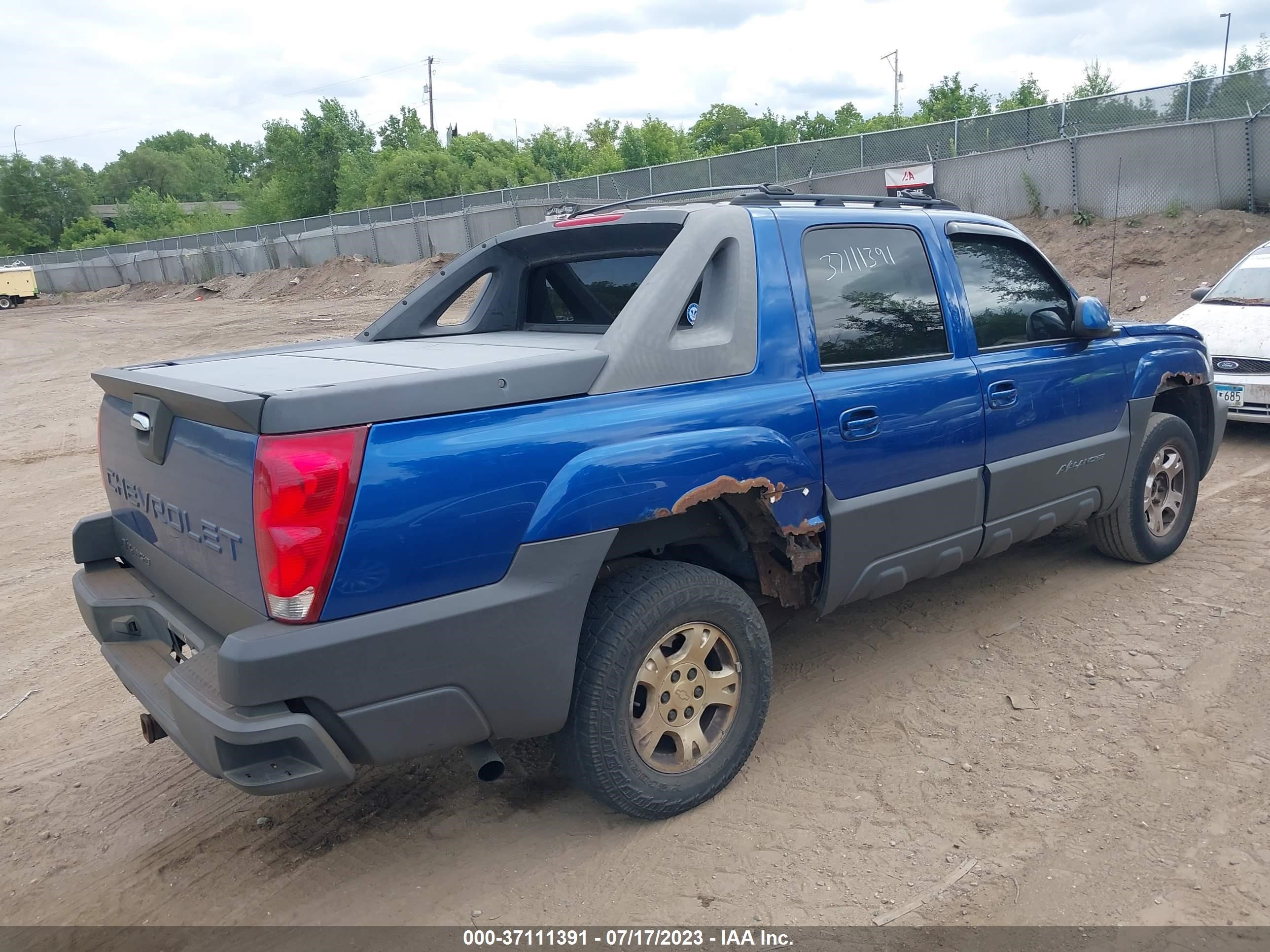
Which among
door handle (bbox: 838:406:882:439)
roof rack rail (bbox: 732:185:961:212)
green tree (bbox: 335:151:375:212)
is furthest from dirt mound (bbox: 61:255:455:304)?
door handle (bbox: 838:406:882:439)

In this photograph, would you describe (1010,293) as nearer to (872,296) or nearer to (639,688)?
(872,296)

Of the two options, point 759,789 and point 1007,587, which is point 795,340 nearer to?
point 759,789

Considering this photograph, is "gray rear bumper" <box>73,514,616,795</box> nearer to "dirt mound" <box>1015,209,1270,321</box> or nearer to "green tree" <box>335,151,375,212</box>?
"dirt mound" <box>1015,209,1270,321</box>

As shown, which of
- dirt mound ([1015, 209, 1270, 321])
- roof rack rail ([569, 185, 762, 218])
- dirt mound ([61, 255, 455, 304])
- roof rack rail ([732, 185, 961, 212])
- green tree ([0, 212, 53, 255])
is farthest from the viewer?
green tree ([0, 212, 53, 255])

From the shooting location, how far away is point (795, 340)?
3.47m

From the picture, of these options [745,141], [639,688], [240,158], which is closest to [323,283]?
[639,688]

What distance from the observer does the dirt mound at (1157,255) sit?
1509 centimetres

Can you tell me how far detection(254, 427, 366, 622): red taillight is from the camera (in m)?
2.41

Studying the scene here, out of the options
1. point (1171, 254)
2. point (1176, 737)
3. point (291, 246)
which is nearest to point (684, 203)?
point (1176, 737)

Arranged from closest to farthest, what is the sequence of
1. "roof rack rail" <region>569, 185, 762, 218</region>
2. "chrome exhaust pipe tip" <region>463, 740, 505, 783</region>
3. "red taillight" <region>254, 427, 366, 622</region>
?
"red taillight" <region>254, 427, 366, 622</region> < "chrome exhaust pipe tip" <region>463, 740, 505, 783</region> < "roof rack rail" <region>569, 185, 762, 218</region>

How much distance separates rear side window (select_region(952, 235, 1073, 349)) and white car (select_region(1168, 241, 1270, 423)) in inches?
154

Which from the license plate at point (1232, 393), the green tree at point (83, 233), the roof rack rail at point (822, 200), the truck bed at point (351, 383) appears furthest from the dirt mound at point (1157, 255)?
the green tree at point (83, 233)

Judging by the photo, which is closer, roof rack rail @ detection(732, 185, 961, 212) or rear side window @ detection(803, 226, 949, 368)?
rear side window @ detection(803, 226, 949, 368)

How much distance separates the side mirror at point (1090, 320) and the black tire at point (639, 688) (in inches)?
93.3
